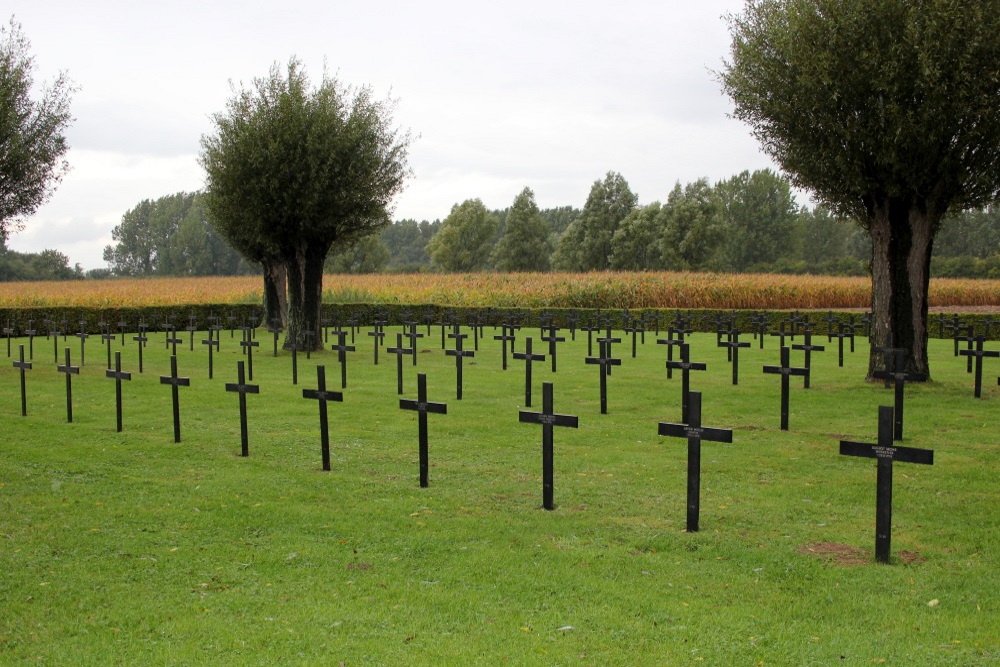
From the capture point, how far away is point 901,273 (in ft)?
60.3

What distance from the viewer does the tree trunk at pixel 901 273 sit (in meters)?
18.3

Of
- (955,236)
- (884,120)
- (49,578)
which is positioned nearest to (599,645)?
(49,578)

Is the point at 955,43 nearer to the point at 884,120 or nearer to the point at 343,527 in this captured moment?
the point at 884,120

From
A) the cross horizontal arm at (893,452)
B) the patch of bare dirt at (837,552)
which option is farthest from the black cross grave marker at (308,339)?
the cross horizontal arm at (893,452)

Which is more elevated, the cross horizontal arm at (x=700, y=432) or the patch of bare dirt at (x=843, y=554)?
the cross horizontal arm at (x=700, y=432)

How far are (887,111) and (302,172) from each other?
48.2 ft

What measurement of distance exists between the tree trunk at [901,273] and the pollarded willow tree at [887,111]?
21 mm

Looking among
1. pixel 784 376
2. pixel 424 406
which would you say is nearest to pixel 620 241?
pixel 784 376

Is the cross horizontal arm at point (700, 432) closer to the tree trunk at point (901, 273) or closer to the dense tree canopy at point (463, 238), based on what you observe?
the tree trunk at point (901, 273)

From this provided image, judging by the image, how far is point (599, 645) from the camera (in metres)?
5.61

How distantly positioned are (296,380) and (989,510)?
14.3 m

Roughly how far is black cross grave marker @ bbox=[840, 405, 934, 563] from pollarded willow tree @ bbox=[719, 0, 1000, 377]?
37.0 feet

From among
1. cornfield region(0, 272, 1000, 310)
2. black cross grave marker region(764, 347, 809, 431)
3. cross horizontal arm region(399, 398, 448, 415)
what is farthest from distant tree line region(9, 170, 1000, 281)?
cross horizontal arm region(399, 398, 448, 415)

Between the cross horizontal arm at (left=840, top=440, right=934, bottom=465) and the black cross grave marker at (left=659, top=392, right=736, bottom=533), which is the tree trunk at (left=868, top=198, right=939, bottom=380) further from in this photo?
the cross horizontal arm at (left=840, top=440, right=934, bottom=465)
